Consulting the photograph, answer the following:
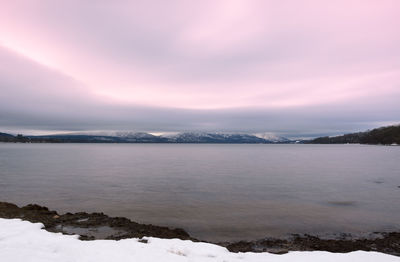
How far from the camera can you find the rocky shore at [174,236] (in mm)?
12781

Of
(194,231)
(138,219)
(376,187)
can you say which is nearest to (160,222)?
(138,219)

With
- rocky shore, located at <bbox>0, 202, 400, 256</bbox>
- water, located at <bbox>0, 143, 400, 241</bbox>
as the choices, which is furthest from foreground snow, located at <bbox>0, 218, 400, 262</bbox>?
water, located at <bbox>0, 143, 400, 241</bbox>

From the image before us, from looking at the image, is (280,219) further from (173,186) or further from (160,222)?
(173,186)

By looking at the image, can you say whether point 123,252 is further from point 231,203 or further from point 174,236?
point 231,203

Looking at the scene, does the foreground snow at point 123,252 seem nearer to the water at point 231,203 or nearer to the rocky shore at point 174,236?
the rocky shore at point 174,236

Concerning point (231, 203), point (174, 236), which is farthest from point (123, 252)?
point (231, 203)

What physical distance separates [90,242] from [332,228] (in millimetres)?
14950

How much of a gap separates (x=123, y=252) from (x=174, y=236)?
4.49 m

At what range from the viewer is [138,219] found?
1830 cm

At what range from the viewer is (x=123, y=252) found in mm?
9656

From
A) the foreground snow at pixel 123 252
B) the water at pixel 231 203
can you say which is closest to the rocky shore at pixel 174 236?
the water at pixel 231 203

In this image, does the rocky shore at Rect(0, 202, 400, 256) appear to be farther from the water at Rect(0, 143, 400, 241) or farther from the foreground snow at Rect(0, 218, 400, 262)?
the foreground snow at Rect(0, 218, 400, 262)

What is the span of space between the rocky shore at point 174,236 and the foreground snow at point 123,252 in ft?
6.20

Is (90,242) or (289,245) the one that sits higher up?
(90,242)
